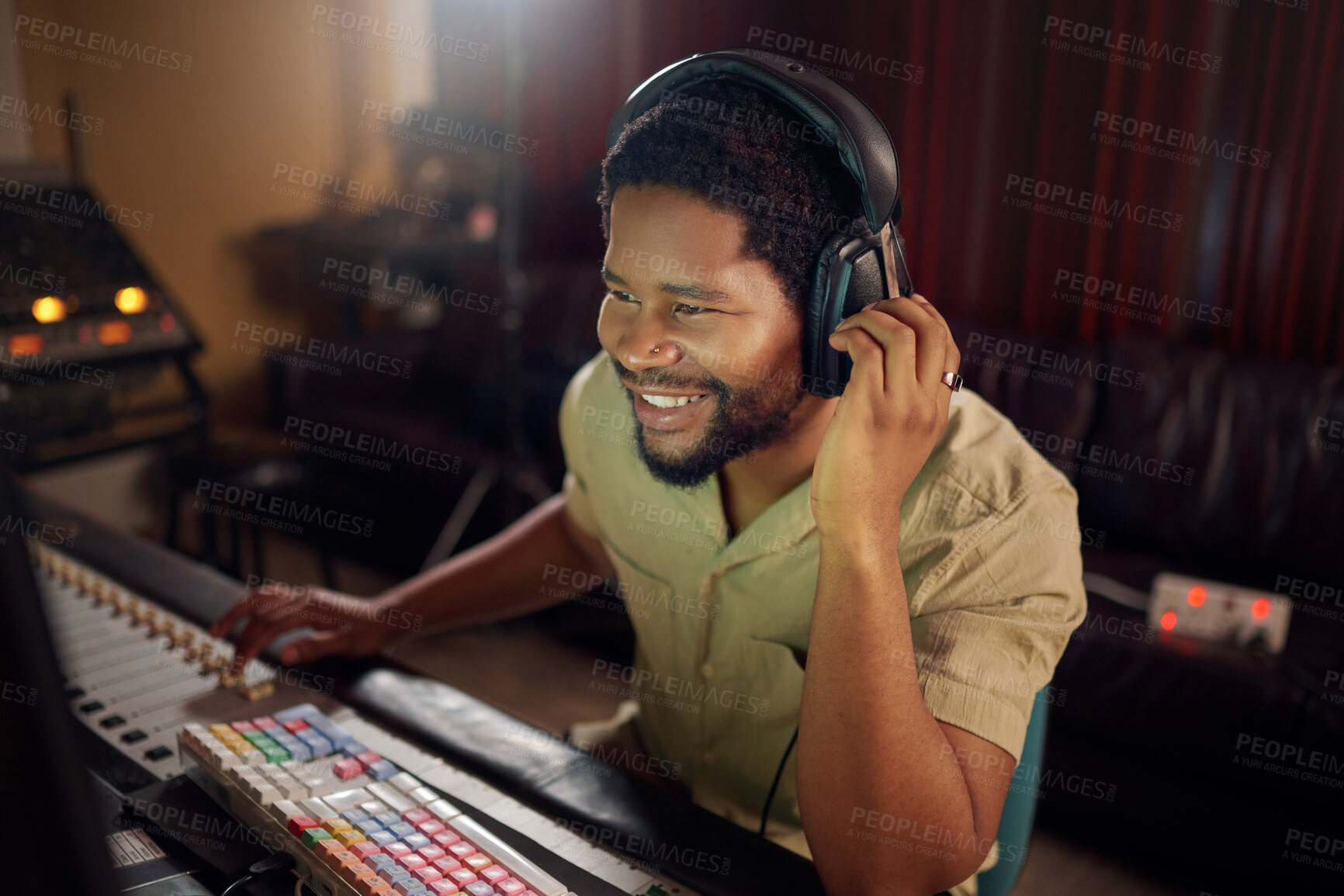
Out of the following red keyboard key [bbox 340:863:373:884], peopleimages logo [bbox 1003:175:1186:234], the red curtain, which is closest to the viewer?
red keyboard key [bbox 340:863:373:884]

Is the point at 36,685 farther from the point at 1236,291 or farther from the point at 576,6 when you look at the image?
the point at 576,6

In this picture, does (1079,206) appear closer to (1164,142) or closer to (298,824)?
(1164,142)

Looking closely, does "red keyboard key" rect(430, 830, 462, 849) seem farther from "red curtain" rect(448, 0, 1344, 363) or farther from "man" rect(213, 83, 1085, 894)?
"red curtain" rect(448, 0, 1344, 363)

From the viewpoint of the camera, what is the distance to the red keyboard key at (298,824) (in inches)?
27.9

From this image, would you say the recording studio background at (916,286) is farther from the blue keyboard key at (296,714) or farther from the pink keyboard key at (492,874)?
the pink keyboard key at (492,874)

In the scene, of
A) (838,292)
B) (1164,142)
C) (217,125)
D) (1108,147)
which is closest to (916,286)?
(1108,147)

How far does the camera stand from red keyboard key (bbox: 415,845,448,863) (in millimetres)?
699

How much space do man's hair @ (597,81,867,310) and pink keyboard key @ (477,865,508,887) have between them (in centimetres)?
54

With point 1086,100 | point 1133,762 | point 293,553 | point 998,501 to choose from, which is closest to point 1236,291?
point 1086,100

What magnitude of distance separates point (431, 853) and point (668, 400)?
43cm

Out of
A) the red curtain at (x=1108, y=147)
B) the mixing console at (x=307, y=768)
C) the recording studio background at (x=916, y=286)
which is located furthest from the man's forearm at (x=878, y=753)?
the red curtain at (x=1108, y=147)

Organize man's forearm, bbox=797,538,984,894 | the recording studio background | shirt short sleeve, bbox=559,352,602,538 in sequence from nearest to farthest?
1. man's forearm, bbox=797,538,984,894
2. shirt short sleeve, bbox=559,352,602,538
3. the recording studio background

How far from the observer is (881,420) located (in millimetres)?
756

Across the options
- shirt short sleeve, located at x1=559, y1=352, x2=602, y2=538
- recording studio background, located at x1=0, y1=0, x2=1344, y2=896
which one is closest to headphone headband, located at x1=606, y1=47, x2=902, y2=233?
shirt short sleeve, located at x1=559, y1=352, x2=602, y2=538
